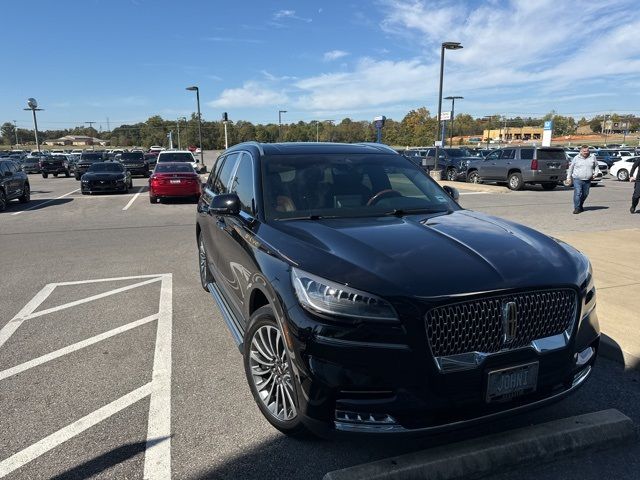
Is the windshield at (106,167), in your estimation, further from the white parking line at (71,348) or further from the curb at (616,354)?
the curb at (616,354)

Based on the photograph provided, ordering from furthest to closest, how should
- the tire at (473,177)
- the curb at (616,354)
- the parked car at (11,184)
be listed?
the tire at (473,177)
the parked car at (11,184)
the curb at (616,354)

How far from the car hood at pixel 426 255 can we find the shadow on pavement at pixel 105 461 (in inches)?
57.7

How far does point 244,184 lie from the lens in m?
4.25

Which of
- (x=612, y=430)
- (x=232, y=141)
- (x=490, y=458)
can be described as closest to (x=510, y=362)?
(x=490, y=458)

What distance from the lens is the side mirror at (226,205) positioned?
384 centimetres

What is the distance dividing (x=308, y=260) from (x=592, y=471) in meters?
1.99

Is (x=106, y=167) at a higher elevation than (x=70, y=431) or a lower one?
higher

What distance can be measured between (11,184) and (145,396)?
16279 mm

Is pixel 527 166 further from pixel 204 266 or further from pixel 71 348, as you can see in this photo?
pixel 71 348

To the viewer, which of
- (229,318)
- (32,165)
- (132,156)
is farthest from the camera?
(32,165)

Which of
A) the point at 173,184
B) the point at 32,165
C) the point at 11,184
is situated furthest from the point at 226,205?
the point at 32,165

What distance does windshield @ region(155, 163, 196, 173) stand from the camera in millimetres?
17938

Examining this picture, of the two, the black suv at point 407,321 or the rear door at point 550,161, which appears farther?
the rear door at point 550,161

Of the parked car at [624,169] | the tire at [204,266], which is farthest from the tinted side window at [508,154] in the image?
the tire at [204,266]
